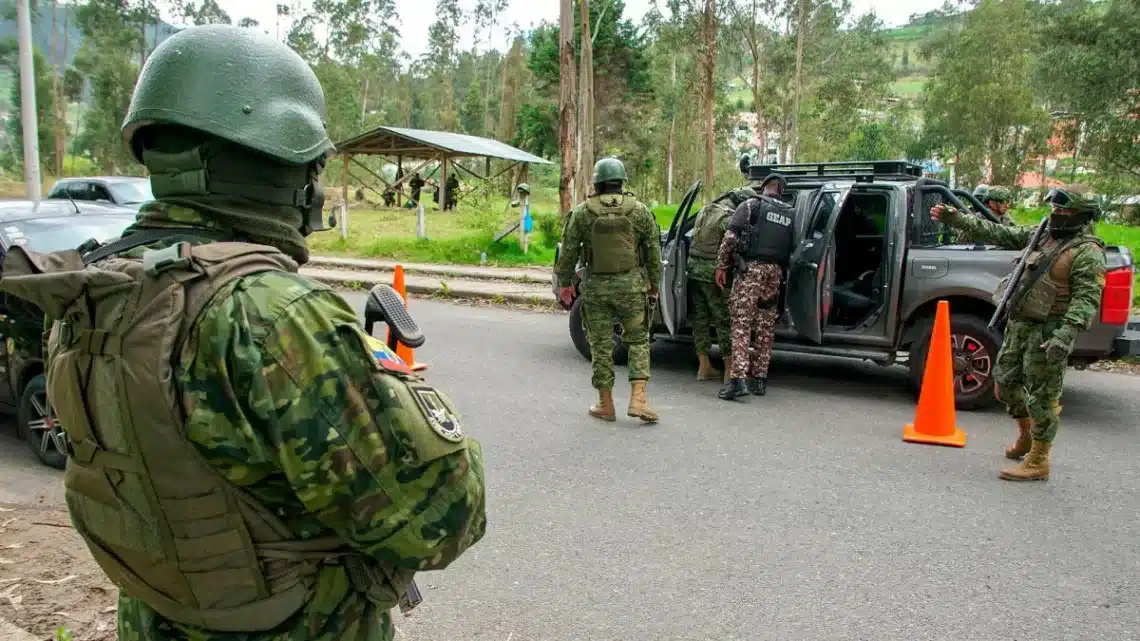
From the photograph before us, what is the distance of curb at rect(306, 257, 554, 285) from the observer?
558 inches

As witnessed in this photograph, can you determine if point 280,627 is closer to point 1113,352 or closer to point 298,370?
point 298,370

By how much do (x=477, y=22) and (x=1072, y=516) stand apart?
63.0 metres

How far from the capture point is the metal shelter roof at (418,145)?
88.6 feet

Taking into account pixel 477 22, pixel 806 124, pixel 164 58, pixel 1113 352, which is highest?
pixel 477 22

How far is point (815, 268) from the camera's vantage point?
7074mm

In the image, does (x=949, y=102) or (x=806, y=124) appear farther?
(x=806, y=124)

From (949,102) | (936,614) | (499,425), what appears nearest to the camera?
(936,614)

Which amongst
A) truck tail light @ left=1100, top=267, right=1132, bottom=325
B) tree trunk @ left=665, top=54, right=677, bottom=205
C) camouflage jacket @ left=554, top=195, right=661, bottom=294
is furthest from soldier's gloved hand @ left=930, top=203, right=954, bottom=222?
tree trunk @ left=665, top=54, right=677, bottom=205

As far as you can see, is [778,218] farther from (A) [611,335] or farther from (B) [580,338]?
(B) [580,338]

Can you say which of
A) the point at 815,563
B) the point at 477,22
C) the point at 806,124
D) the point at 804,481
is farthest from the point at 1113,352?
the point at 477,22

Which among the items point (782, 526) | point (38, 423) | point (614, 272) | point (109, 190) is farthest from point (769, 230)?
point (109, 190)

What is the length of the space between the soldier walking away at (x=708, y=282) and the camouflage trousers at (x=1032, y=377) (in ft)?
7.97

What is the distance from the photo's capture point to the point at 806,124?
49969mm

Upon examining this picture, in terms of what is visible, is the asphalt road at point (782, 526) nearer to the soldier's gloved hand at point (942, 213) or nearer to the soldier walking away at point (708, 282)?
the soldier walking away at point (708, 282)
